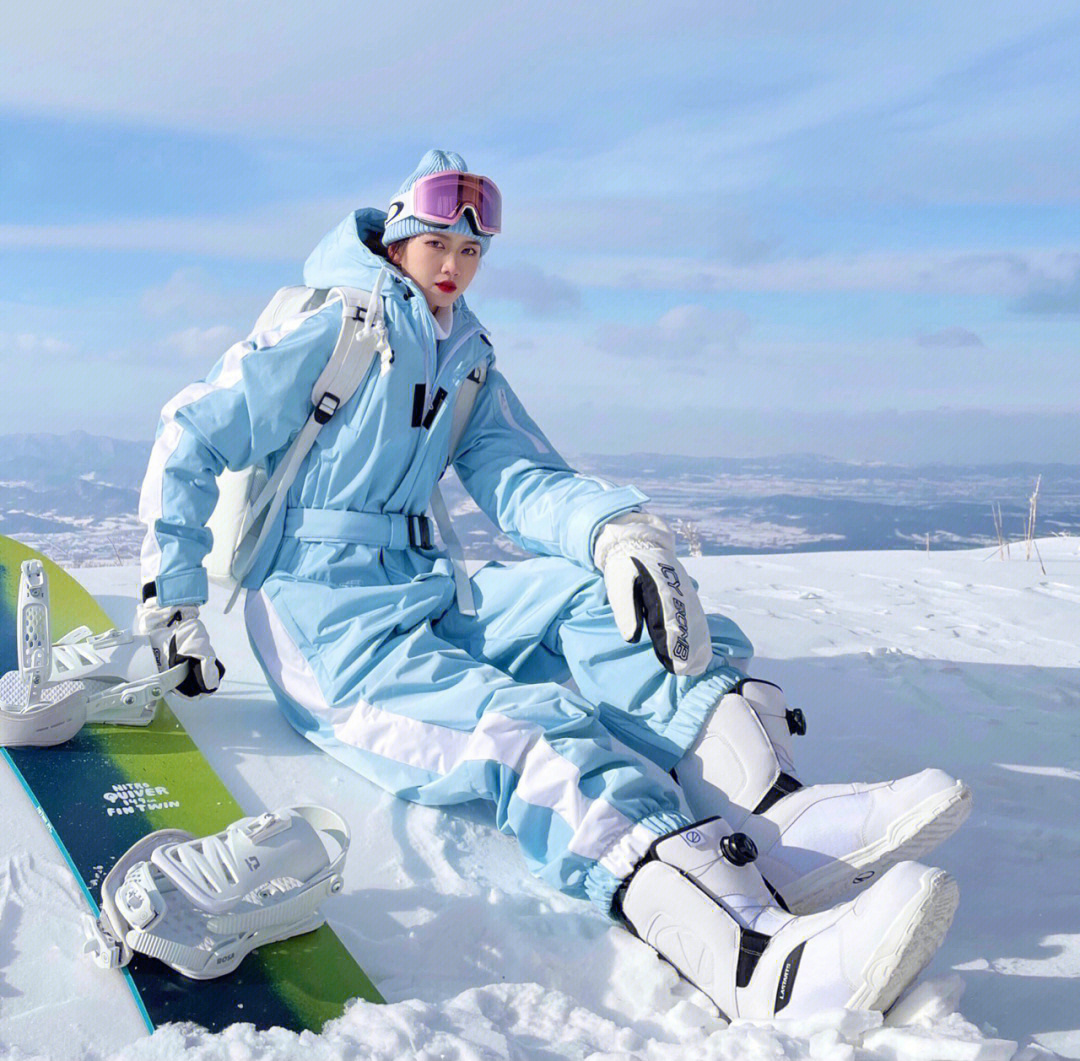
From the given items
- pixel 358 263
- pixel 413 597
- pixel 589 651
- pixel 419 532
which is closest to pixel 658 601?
pixel 589 651

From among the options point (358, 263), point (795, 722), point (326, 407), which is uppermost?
point (358, 263)

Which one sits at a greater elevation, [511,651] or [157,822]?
[511,651]

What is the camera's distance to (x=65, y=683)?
2332 mm

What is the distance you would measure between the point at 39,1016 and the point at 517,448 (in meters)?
1.61

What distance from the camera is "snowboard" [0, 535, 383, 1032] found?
1.64m

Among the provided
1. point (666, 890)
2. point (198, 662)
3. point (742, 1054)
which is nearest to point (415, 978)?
point (666, 890)

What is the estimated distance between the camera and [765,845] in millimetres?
2004

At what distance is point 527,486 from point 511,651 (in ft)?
1.38

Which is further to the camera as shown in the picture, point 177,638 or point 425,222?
point 425,222

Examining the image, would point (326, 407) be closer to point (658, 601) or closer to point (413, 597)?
point (413, 597)

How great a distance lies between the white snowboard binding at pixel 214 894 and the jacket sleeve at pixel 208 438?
0.68 m

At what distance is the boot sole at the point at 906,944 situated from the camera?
1521mm

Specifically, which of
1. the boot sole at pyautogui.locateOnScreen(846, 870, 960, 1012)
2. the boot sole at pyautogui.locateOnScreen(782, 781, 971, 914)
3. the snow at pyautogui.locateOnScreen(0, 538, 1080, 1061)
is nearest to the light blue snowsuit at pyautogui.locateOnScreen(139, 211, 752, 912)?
Answer: the snow at pyautogui.locateOnScreen(0, 538, 1080, 1061)

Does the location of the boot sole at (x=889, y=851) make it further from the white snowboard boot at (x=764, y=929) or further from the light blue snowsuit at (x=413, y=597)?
the light blue snowsuit at (x=413, y=597)
